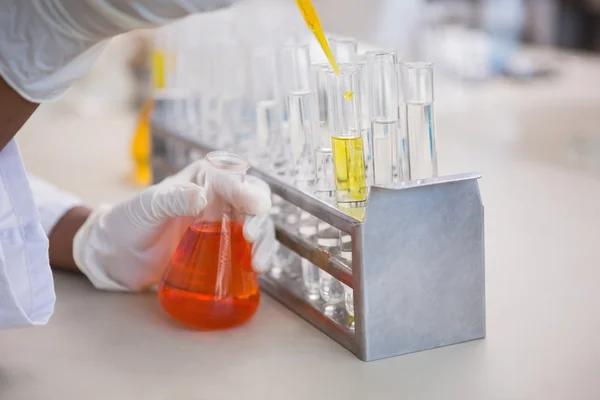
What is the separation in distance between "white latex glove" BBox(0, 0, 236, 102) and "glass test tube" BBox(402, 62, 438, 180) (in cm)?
34

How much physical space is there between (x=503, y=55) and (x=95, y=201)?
1870 millimetres

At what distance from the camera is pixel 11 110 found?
93 centimetres

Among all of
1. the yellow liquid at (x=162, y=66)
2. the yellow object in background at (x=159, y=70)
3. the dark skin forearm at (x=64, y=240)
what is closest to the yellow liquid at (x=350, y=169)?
the dark skin forearm at (x=64, y=240)

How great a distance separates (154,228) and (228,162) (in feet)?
0.53

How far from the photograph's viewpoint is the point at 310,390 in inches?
40.2

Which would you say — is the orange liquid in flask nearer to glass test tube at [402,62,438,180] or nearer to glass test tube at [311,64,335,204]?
glass test tube at [311,64,335,204]

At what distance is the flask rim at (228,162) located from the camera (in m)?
1.22

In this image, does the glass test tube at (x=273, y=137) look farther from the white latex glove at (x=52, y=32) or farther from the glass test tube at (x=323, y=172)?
the white latex glove at (x=52, y=32)

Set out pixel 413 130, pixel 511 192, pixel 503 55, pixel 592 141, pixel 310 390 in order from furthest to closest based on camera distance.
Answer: pixel 503 55 → pixel 592 141 → pixel 511 192 → pixel 413 130 → pixel 310 390

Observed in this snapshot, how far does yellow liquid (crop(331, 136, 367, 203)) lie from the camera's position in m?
1.14

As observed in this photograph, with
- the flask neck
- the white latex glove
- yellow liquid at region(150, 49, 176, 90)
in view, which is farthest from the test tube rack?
yellow liquid at region(150, 49, 176, 90)

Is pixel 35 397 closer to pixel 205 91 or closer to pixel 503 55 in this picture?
pixel 205 91

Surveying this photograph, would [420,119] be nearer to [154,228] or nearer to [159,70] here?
[154,228]

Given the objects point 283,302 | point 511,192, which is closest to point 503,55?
point 511,192
